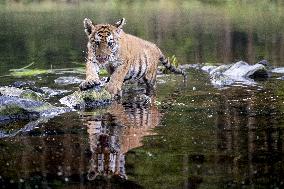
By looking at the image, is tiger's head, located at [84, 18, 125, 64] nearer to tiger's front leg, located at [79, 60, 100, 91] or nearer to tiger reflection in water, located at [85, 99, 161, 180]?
tiger's front leg, located at [79, 60, 100, 91]

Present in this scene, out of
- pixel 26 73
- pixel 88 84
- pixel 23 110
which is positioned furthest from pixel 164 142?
pixel 26 73

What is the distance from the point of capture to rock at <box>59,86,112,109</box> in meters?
15.8

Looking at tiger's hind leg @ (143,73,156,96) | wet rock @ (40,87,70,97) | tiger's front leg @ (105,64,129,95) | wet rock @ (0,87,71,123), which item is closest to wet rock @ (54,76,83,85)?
wet rock @ (40,87,70,97)

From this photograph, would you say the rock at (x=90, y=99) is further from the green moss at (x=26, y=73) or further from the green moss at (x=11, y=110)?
the green moss at (x=26, y=73)

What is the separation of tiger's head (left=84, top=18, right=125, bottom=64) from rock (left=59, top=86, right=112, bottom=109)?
30.6 inches

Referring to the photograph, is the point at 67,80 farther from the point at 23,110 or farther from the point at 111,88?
the point at 23,110

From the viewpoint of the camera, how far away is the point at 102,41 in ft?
52.2

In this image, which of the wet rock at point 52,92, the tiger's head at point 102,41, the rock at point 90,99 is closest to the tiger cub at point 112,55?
the tiger's head at point 102,41

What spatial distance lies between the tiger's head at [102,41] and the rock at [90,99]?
2.55 feet

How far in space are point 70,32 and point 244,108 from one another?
3749 centimetres

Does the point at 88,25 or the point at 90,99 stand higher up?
the point at 88,25

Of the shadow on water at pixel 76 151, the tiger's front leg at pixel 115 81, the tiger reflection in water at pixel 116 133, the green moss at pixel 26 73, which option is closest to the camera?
the shadow on water at pixel 76 151

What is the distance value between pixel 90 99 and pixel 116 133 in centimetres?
405

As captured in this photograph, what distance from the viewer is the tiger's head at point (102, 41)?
1594cm
